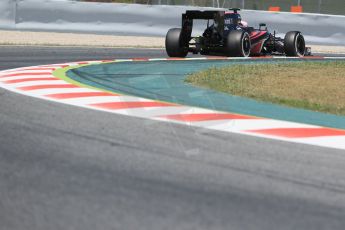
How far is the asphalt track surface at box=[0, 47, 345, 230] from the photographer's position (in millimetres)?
4141

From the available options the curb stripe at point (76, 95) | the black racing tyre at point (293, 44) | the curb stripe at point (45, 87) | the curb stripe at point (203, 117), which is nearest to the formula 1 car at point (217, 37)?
the black racing tyre at point (293, 44)

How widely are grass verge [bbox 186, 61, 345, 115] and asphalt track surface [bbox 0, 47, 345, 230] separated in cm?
303

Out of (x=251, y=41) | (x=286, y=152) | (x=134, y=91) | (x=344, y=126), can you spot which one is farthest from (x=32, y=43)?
(x=286, y=152)

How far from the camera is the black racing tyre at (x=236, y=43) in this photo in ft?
55.3

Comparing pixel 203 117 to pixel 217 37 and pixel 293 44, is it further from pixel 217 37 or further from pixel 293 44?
pixel 293 44

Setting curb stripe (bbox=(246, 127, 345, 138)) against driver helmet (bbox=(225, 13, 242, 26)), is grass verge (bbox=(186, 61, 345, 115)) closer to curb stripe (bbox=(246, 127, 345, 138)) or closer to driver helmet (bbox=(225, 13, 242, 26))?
curb stripe (bbox=(246, 127, 345, 138))

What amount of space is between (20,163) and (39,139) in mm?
872

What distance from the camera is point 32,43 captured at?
20156mm

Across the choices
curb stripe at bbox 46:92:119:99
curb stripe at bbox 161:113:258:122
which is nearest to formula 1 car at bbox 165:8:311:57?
curb stripe at bbox 46:92:119:99

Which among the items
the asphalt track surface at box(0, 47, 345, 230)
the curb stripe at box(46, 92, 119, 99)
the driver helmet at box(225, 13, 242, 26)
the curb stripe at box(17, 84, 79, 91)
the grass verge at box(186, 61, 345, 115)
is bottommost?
the grass verge at box(186, 61, 345, 115)

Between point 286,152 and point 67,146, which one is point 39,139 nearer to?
point 67,146

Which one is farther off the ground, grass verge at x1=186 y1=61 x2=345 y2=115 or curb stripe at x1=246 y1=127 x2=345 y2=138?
curb stripe at x1=246 y1=127 x2=345 y2=138

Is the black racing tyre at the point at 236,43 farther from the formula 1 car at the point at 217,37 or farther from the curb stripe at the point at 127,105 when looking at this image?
the curb stripe at the point at 127,105

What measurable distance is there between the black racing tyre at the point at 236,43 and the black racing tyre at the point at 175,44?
1.12 m
